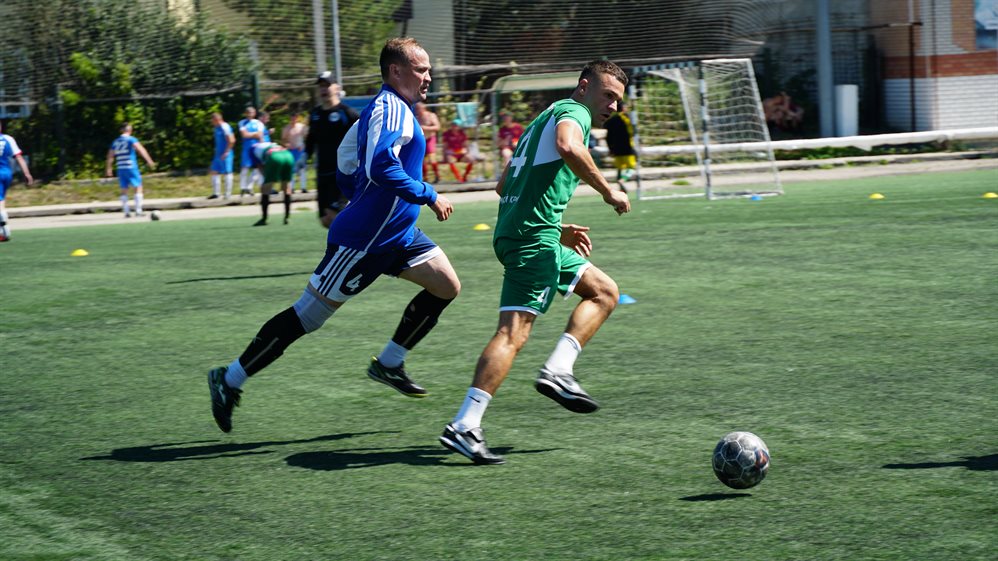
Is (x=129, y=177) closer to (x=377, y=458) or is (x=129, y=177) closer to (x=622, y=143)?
(x=622, y=143)

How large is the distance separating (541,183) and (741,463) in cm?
175

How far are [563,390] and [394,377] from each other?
1.24m

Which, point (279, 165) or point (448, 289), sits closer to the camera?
point (448, 289)

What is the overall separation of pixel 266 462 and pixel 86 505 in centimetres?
87

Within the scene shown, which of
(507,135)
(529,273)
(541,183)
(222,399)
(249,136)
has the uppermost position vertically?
(249,136)

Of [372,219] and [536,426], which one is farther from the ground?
[372,219]

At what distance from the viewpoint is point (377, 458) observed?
5.55 m

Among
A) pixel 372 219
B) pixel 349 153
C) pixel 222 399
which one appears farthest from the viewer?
pixel 349 153

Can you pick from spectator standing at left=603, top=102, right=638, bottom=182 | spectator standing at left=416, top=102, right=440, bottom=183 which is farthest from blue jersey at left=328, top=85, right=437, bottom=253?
spectator standing at left=416, top=102, right=440, bottom=183

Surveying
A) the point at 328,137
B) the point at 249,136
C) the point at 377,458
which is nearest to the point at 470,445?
the point at 377,458

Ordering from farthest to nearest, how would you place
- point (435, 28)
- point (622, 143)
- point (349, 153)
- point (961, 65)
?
point (961, 65), point (435, 28), point (622, 143), point (349, 153)

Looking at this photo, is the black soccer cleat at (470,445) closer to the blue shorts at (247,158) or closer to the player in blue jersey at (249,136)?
the player in blue jersey at (249,136)

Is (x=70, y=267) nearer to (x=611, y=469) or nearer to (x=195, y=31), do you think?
(x=611, y=469)

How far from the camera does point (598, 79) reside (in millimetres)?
5793
